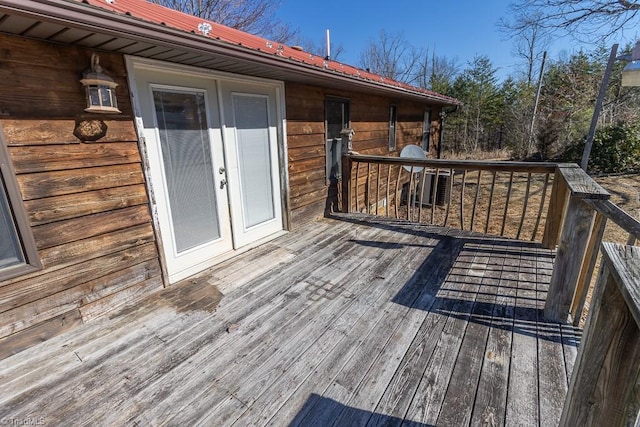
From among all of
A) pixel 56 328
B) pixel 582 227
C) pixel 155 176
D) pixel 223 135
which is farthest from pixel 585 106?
pixel 56 328

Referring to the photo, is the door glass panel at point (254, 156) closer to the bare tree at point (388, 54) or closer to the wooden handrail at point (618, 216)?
the wooden handrail at point (618, 216)

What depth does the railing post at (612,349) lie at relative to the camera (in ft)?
2.32

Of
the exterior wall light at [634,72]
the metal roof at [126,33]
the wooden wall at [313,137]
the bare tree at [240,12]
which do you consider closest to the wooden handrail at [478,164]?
the wooden wall at [313,137]

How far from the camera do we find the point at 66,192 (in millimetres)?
1935

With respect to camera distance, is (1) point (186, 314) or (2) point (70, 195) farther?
(1) point (186, 314)

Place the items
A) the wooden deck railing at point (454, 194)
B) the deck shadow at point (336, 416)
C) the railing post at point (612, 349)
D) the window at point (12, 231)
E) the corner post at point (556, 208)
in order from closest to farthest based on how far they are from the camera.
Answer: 1. the railing post at point (612, 349)
2. the deck shadow at point (336, 416)
3. the window at point (12, 231)
4. the corner post at point (556, 208)
5. the wooden deck railing at point (454, 194)

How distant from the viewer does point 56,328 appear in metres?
1.99

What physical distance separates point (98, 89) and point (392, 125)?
5.40 meters

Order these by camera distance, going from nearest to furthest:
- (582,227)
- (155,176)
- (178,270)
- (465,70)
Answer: (582,227) < (155,176) < (178,270) < (465,70)

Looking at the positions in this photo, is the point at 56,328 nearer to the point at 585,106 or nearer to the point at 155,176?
the point at 155,176

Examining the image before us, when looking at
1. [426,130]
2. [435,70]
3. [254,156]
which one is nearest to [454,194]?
[426,130]

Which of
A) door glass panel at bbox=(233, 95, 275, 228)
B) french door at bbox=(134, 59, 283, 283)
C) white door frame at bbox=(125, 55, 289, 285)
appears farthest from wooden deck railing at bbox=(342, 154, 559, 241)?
french door at bbox=(134, 59, 283, 283)

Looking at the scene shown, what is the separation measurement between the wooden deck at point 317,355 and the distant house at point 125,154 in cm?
32

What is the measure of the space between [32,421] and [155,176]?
62.9 inches
